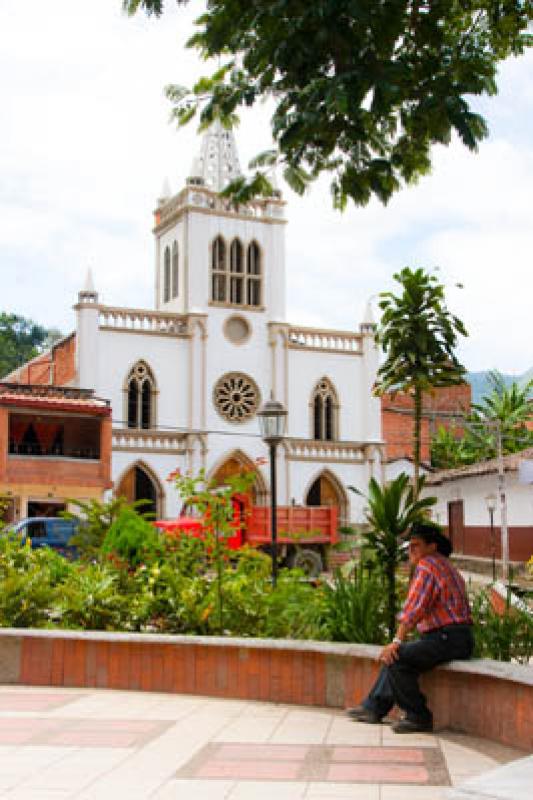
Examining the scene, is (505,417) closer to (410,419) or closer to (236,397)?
(410,419)

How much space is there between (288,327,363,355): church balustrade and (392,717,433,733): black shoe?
36784 mm

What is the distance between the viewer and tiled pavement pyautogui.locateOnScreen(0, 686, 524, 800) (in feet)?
18.1

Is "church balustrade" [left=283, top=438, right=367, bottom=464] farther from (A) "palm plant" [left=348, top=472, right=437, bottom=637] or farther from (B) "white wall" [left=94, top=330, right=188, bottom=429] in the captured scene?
(A) "palm plant" [left=348, top=472, right=437, bottom=637]

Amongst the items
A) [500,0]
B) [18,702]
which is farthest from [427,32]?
[18,702]

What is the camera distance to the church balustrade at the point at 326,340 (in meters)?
44.2

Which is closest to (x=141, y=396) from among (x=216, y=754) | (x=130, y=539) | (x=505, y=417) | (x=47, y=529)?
(x=47, y=529)

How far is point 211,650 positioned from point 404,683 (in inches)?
82.6

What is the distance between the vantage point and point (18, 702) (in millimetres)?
8398

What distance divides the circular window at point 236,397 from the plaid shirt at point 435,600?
34653 mm

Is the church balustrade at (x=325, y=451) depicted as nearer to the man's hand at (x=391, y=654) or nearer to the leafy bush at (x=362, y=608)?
the leafy bush at (x=362, y=608)

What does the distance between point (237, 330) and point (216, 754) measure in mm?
37010

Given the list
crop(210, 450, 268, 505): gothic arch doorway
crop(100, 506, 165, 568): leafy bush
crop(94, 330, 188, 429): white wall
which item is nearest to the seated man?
crop(100, 506, 165, 568): leafy bush

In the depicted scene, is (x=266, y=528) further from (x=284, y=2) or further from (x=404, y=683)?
(x=284, y=2)

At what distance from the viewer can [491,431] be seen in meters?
47.5
